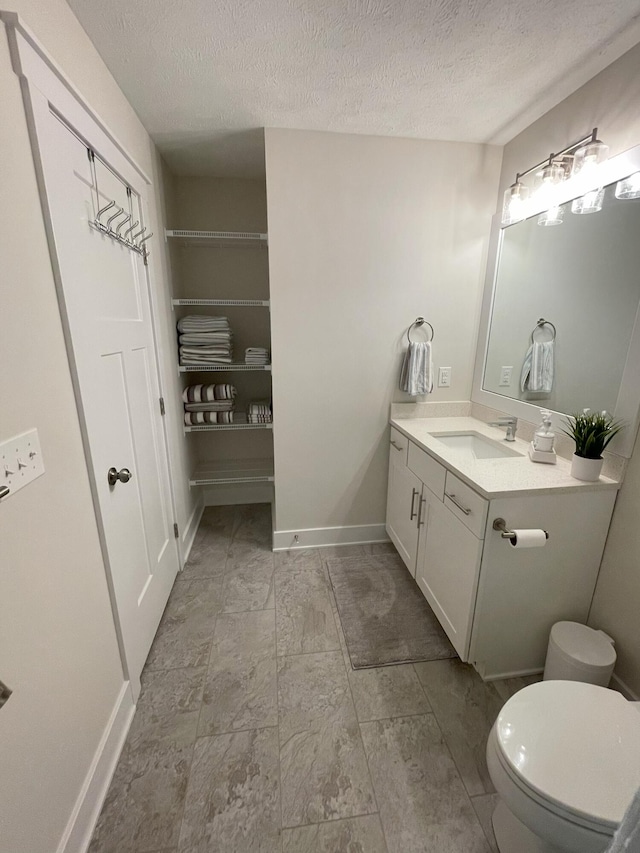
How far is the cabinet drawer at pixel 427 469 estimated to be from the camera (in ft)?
5.22

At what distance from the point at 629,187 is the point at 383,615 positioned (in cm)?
209

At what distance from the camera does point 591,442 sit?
1.31 metres

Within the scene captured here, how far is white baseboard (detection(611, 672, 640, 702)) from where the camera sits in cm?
129

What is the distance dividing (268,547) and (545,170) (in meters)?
2.52

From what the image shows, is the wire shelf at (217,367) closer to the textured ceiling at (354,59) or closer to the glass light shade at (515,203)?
the textured ceiling at (354,59)

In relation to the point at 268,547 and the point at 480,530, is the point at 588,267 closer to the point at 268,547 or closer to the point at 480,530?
the point at 480,530

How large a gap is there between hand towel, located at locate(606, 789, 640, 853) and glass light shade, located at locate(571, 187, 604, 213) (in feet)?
5.86

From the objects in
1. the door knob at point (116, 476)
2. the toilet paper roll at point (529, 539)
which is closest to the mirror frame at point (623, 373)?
the toilet paper roll at point (529, 539)

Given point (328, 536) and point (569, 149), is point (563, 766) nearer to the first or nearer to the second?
point (328, 536)

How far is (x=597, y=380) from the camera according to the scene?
4.69ft

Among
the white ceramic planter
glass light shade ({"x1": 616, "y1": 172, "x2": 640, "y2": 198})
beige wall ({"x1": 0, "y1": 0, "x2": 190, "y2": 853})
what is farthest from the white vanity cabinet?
beige wall ({"x1": 0, "y1": 0, "x2": 190, "y2": 853})

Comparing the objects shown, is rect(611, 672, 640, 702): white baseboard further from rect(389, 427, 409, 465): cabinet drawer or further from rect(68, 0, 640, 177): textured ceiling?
rect(68, 0, 640, 177): textured ceiling

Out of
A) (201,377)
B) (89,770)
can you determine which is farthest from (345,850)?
(201,377)

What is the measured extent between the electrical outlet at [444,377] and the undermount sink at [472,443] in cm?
38
